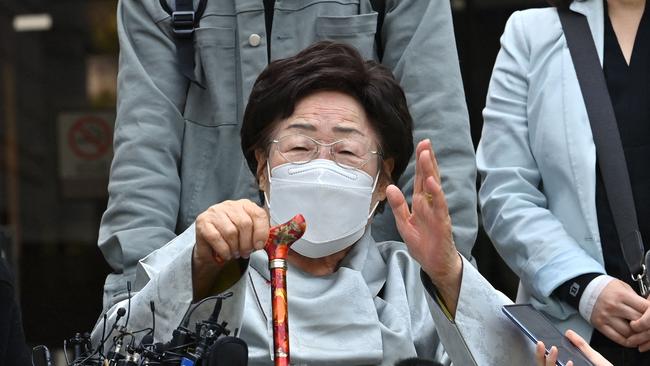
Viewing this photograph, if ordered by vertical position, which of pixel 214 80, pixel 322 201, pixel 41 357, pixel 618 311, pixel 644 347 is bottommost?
pixel 644 347

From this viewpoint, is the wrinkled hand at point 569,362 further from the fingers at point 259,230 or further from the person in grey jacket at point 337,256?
the fingers at point 259,230

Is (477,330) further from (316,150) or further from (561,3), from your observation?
(561,3)

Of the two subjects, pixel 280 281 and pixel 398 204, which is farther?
pixel 398 204

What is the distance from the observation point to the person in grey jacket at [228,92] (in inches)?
156

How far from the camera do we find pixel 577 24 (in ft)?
13.7

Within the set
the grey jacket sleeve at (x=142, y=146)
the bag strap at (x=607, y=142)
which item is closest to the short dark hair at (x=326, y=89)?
the grey jacket sleeve at (x=142, y=146)

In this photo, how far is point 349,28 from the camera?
4.08 meters

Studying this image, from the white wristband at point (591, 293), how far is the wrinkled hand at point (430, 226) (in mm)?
707

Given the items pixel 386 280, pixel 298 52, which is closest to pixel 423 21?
pixel 298 52

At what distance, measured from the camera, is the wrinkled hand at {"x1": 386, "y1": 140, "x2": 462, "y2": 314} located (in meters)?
3.02

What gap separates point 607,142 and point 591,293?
16.9 inches

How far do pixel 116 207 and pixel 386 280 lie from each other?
766 mm

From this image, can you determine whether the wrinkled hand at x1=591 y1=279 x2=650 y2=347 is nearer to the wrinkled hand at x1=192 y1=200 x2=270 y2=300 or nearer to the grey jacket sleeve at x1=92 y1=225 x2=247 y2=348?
the grey jacket sleeve at x1=92 y1=225 x2=247 y2=348

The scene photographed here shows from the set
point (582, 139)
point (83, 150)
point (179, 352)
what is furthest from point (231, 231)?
point (83, 150)
